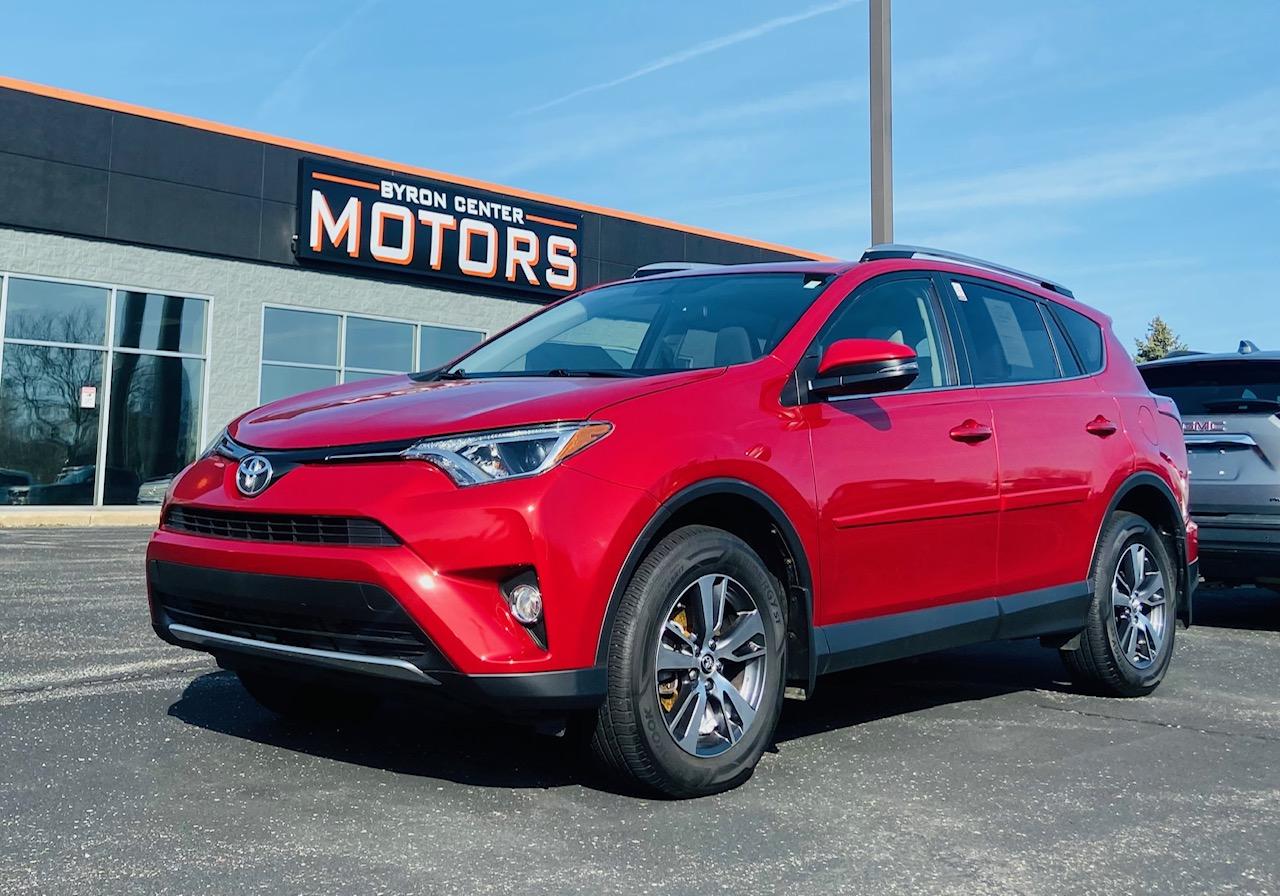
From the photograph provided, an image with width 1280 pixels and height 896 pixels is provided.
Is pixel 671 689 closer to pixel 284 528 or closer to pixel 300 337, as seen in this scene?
pixel 284 528

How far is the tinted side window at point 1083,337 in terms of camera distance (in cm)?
585

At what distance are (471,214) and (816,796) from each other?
1969 cm

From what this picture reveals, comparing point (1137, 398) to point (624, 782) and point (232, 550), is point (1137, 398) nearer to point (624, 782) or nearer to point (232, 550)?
point (624, 782)

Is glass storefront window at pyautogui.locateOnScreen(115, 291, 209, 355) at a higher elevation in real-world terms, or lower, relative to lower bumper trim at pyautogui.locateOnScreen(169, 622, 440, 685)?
higher

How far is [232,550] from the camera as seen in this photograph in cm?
370

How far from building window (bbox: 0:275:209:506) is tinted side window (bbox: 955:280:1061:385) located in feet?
51.3

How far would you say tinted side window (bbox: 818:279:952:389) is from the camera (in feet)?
15.3

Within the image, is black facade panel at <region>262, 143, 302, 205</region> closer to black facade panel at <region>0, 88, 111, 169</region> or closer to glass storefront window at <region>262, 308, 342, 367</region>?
glass storefront window at <region>262, 308, 342, 367</region>

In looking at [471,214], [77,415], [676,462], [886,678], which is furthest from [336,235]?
[676,462]

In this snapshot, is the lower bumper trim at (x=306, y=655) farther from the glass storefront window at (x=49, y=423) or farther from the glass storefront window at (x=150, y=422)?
the glass storefront window at (x=150, y=422)

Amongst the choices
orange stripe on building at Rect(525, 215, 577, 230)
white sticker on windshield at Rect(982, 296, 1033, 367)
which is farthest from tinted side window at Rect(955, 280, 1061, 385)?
orange stripe on building at Rect(525, 215, 577, 230)

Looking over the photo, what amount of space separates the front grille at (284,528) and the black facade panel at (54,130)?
51.7ft

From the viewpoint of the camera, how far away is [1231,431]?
7.64 metres

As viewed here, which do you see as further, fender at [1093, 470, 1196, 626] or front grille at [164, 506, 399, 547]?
fender at [1093, 470, 1196, 626]
